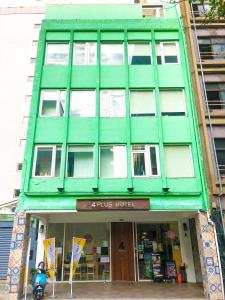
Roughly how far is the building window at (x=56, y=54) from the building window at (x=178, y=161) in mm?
7867

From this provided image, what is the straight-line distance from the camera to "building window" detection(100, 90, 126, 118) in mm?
14461

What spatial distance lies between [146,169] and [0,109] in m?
15.4

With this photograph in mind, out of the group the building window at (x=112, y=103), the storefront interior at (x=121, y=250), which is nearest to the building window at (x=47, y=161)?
the building window at (x=112, y=103)

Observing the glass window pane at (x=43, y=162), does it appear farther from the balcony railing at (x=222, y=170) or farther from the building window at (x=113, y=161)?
the balcony railing at (x=222, y=170)

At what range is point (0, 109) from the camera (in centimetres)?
2284

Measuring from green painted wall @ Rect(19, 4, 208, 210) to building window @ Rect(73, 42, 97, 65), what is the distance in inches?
13.9

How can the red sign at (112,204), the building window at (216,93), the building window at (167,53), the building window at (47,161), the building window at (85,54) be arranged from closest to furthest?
the red sign at (112,204) → the building window at (47,161) → the building window at (85,54) → the building window at (167,53) → the building window at (216,93)

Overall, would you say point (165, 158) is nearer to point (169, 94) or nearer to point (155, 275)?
point (169, 94)

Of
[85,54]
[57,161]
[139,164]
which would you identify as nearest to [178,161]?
[139,164]

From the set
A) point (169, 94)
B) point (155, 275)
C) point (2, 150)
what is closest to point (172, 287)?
point (155, 275)

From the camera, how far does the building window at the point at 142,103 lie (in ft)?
47.7

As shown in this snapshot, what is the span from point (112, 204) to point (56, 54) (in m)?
9.51

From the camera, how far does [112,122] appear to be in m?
14.1

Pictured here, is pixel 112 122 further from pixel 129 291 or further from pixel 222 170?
pixel 129 291
